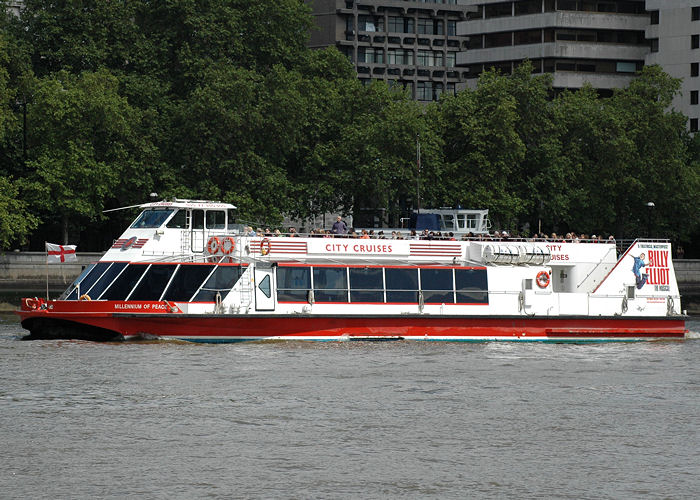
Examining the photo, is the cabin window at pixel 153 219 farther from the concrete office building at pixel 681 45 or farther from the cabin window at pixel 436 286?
the concrete office building at pixel 681 45

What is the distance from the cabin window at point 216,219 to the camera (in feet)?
142

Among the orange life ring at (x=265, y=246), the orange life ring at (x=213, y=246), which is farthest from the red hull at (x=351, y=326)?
the orange life ring at (x=213, y=246)

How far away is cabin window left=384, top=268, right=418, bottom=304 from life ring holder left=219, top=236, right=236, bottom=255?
5.15 metres

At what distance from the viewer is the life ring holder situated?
42000 millimetres

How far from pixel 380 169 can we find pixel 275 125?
6.36m

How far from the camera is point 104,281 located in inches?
1609

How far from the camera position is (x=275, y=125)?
2918 inches

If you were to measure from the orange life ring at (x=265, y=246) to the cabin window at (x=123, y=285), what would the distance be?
398cm

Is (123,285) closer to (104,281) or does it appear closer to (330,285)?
(104,281)

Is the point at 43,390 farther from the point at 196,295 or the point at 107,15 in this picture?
the point at 107,15

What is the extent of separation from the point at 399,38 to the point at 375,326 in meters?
108

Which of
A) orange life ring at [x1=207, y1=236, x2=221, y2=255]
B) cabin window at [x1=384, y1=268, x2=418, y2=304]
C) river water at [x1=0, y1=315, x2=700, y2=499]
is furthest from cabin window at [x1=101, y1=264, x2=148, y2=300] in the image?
cabin window at [x1=384, y1=268, x2=418, y2=304]

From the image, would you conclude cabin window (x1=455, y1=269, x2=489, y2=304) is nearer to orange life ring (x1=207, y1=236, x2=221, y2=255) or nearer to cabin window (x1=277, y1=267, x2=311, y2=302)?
cabin window (x1=277, y1=267, x2=311, y2=302)

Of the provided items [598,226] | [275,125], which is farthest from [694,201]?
[275,125]
